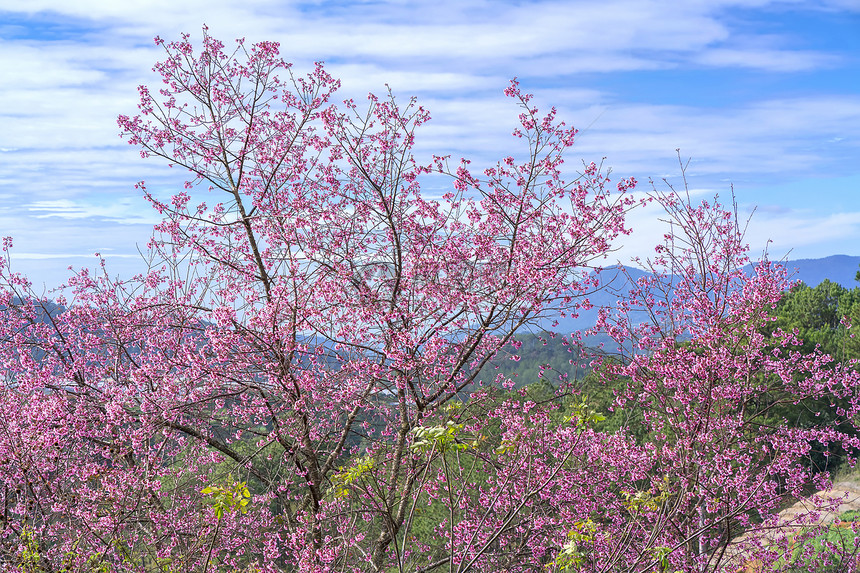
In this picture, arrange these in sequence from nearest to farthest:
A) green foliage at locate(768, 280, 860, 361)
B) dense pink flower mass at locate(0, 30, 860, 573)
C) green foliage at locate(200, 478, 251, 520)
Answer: green foliage at locate(200, 478, 251, 520), dense pink flower mass at locate(0, 30, 860, 573), green foliage at locate(768, 280, 860, 361)

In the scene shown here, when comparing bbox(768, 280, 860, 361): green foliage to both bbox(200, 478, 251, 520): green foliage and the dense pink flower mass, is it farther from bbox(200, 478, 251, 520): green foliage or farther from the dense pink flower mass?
bbox(200, 478, 251, 520): green foliage

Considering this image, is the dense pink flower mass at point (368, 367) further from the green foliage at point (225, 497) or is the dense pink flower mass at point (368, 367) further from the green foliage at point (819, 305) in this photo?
the green foliage at point (819, 305)

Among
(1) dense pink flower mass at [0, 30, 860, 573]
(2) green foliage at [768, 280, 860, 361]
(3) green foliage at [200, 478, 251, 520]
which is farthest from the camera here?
(2) green foliage at [768, 280, 860, 361]

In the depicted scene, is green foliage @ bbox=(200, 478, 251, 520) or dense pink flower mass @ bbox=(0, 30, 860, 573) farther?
dense pink flower mass @ bbox=(0, 30, 860, 573)

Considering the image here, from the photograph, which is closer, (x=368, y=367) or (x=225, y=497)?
(x=225, y=497)

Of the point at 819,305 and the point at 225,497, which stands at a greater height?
the point at 819,305

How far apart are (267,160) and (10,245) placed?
465cm

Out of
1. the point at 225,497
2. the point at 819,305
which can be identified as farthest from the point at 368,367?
the point at 819,305

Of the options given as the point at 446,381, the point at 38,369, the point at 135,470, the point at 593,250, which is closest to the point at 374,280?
the point at 446,381

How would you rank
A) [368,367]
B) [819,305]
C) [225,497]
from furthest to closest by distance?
[819,305] < [368,367] < [225,497]

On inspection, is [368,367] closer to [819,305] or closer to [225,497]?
[225,497]

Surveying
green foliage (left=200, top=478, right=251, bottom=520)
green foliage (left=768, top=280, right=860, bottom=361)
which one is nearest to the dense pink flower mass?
green foliage (left=200, top=478, right=251, bottom=520)

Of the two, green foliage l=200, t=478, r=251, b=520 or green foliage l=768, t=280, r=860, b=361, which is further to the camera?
green foliage l=768, t=280, r=860, b=361

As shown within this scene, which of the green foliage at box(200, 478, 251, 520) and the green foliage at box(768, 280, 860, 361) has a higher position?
the green foliage at box(768, 280, 860, 361)
